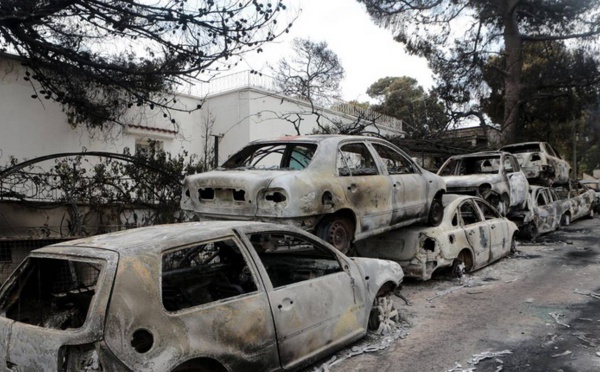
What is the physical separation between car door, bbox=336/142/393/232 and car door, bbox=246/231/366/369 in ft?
3.25

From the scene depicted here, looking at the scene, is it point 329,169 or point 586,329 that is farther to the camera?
point 329,169

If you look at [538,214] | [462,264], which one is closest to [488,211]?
[462,264]

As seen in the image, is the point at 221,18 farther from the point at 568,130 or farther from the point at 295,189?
the point at 568,130

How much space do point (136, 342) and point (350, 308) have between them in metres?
2.17

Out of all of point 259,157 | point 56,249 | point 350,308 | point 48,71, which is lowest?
point 350,308

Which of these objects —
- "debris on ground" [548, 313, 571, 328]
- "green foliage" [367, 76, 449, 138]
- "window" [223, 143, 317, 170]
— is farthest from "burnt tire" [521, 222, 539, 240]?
"green foliage" [367, 76, 449, 138]

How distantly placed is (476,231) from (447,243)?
1091mm

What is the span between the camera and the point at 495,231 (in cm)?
829

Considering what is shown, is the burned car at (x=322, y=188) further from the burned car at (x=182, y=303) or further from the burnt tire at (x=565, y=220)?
the burnt tire at (x=565, y=220)

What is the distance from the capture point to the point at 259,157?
6617mm

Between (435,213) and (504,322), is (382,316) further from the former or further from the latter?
(435,213)

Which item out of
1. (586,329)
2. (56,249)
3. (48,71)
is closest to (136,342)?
(56,249)

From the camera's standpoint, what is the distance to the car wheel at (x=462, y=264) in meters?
7.26

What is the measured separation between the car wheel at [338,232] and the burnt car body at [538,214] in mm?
7009
